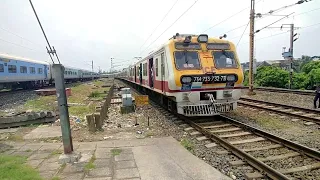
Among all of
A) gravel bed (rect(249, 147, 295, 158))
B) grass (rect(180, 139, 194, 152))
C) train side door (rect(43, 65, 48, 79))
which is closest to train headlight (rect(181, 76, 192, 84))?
grass (rect(180, 139, 194, 152))

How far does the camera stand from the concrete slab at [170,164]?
4.28m

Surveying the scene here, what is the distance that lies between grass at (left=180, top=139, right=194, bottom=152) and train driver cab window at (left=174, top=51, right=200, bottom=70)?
280 cm

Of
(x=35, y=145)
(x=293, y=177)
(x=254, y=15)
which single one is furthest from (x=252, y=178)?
(x=254, y=15)

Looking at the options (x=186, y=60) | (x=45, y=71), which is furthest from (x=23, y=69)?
(x=186, y=60)

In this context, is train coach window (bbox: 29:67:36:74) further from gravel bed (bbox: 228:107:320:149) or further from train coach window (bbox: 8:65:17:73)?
gravel bed (bbox: 228:107:320:149)

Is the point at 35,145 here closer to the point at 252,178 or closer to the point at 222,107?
the point at 252,178

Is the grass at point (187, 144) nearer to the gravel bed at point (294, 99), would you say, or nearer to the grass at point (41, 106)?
the grass at point (41, 106)

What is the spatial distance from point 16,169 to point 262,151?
4.90m

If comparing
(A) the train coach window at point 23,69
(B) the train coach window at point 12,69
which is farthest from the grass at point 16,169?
(A) the train coach window at point 23,69

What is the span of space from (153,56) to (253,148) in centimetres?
689

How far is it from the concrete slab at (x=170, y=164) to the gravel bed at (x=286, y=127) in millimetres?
2923

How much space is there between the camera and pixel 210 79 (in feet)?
27.5

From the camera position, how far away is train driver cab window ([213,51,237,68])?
8883mm

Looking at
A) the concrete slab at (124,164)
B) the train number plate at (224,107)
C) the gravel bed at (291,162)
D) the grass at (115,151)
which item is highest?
the train number plate at (224,107)
